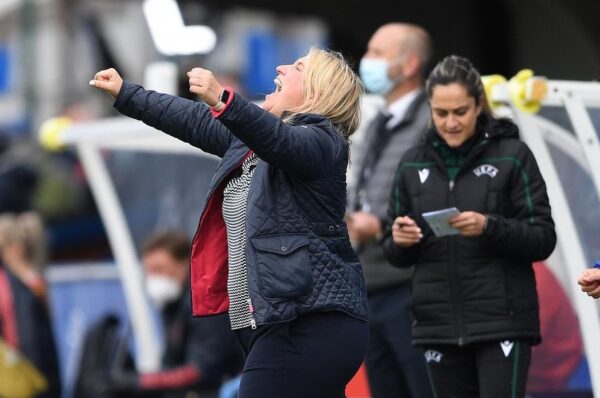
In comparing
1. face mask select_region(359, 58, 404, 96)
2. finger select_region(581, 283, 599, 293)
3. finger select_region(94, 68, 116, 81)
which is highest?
finger select_region(94, 68, 116, 81)

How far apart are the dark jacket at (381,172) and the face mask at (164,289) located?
2399 millimetres

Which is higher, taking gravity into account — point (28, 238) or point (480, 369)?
point (28, 238)

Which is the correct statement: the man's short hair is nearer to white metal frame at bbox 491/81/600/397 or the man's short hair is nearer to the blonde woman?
the blonde woman

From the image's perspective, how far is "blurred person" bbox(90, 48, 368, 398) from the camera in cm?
470

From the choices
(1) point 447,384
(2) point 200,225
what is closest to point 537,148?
(1) point 447,384

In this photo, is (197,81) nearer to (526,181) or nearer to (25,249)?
(526,181)

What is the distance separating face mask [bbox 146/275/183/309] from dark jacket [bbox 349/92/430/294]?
7.87 ft

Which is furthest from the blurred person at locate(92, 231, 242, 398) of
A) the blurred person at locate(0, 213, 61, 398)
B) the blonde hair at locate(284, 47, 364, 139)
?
the blonde hair at locate(284, 47, 364, 139)

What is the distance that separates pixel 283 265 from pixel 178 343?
4005 mm

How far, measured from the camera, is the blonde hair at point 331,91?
4.97 metres

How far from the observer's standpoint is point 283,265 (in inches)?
186

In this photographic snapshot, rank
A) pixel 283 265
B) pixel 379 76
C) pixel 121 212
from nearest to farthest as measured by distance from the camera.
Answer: pixel 283 265
pixel 379 76
pixel 121 212

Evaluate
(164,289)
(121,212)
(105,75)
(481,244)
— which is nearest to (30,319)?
(121,212)

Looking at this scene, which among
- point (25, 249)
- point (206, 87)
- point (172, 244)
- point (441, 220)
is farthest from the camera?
point (25, 249)
